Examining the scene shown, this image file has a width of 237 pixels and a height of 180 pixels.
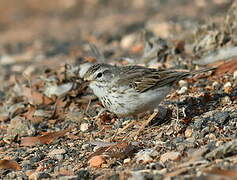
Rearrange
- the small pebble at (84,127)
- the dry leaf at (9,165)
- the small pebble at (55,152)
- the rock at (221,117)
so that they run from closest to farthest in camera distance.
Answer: the dry leaf at (9,165) < the rock at (221,117) < the small pebble at (55,152) < the small pebble at (84,127)

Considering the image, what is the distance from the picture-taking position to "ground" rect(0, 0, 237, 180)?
220 inches

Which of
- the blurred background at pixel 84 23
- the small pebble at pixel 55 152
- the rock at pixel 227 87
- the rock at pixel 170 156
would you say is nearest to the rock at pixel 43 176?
the small pebble at pixel 55 152

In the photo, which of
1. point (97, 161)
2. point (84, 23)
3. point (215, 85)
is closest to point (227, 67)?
point (215, 85)

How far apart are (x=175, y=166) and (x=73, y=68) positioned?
156 inches

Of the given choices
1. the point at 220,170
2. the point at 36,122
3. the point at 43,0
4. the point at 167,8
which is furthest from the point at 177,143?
the point at 43,0

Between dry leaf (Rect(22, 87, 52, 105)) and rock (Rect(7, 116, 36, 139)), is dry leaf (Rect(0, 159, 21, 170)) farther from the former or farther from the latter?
dry leaf (Rect(22, 87, 52, 105))

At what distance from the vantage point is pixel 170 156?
561 cm

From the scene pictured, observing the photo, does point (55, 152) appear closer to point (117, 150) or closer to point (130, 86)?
point (117, 150)

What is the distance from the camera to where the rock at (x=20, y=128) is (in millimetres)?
7645

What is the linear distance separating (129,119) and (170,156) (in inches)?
81.6

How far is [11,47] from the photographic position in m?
16.3

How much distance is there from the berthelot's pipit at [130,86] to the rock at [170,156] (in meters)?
1.29

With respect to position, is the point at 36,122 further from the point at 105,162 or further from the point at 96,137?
the point at 105,162

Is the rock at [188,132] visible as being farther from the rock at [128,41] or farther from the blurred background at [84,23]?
the rock at [128,41]
